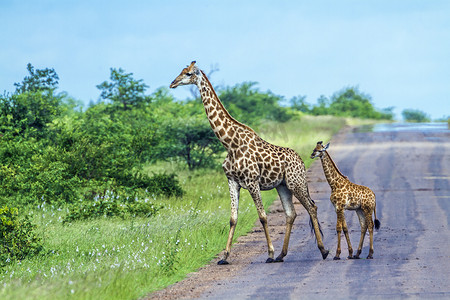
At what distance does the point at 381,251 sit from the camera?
13.0 m

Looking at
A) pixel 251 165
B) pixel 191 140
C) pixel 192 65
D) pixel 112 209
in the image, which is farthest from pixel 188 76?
pixel 191 140

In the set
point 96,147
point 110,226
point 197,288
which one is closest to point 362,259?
point 197,288

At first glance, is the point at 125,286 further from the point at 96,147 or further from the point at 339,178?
the point at 96,147

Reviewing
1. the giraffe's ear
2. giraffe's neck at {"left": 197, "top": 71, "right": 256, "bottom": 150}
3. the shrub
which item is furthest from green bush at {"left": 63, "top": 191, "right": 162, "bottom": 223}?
the giraffe's ear

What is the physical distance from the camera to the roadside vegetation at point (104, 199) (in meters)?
11.0

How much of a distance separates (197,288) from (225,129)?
3.27 metres

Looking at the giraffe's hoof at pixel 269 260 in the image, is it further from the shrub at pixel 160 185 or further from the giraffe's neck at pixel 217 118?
the shrub at pixel 160 185

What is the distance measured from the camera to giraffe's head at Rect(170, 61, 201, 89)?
1223 cm

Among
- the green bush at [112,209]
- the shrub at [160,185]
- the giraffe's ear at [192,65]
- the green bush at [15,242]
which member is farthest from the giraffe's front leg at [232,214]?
the shrub at [160,185]

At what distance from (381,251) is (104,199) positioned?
24.8 ft

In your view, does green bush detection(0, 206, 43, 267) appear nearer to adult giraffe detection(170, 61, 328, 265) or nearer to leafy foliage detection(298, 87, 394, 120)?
adult giraffe detection(170, 61, 328, 265)

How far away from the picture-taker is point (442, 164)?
90.7ft

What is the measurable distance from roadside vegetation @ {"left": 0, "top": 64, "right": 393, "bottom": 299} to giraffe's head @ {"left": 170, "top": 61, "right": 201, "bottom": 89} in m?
2.66

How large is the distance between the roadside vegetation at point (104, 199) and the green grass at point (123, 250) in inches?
1.0
